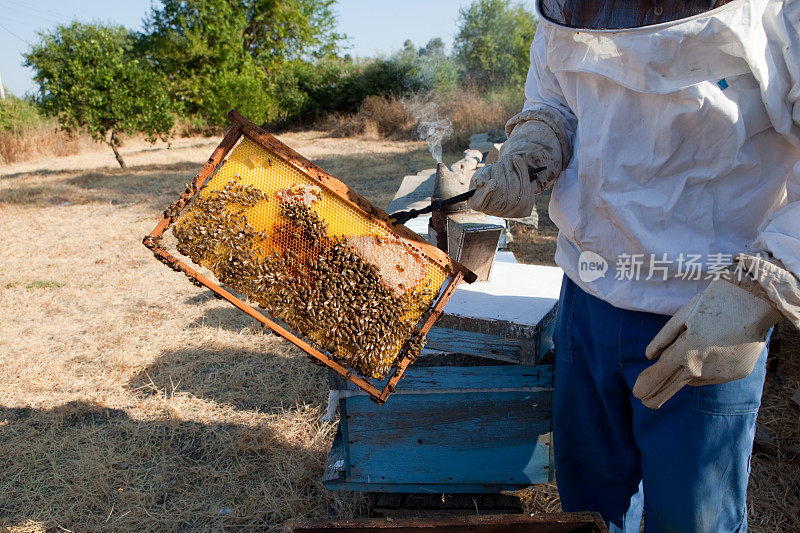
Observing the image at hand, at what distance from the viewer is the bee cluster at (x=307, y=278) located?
5.00 feet

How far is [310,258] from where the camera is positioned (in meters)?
1.60

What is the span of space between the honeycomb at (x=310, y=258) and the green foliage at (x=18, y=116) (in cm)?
1657

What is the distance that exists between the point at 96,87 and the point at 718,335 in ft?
46.5

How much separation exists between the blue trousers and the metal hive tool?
1.46ft

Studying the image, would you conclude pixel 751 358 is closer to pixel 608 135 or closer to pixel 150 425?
pixel 608 135

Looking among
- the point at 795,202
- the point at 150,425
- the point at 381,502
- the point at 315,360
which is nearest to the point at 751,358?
the point at 795,202

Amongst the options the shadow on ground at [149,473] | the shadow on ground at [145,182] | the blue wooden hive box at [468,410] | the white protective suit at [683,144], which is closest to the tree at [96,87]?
the shadow on ground at [145,182]

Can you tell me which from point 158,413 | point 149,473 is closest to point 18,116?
point 158,413

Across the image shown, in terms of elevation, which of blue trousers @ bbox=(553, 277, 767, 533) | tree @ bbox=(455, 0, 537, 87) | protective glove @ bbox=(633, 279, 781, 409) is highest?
tree @ bbox=(455, 0, 537, 87)

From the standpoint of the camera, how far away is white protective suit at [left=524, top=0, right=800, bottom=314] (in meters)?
1.18

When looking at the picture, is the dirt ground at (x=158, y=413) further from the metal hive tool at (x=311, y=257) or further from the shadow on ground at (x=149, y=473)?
the metal hive tool at (x=311, y=257)

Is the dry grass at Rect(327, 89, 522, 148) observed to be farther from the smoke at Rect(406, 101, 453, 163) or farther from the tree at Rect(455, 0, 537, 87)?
the tree at Rect(455, 0, 537, 87)

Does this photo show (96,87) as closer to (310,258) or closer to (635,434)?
(310,258)

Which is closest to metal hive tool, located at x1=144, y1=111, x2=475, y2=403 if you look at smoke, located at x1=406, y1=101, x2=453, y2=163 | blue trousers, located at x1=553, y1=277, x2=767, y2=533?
blue trousers, located at x1=553, y1=277, x2=767, y2=533
